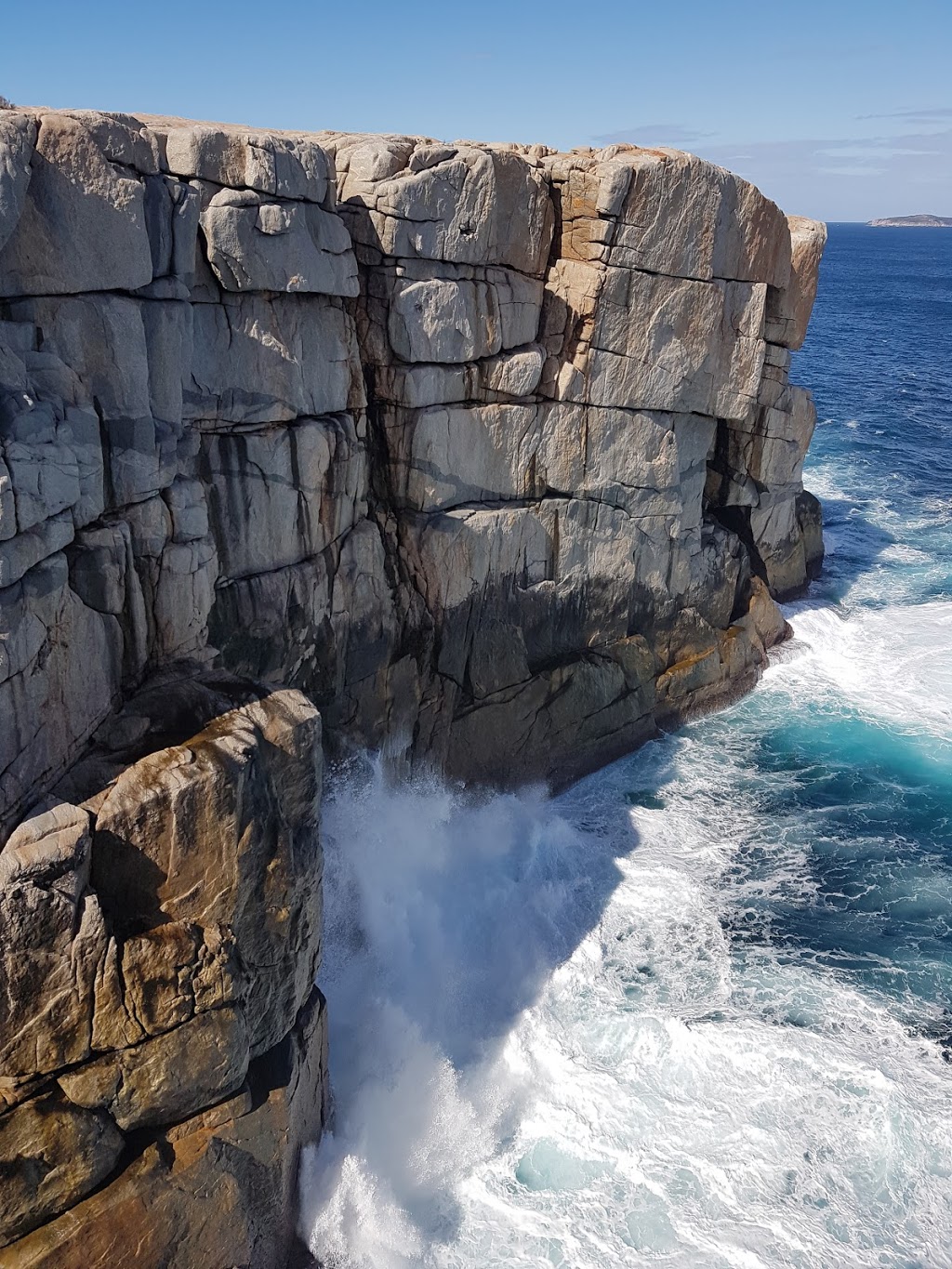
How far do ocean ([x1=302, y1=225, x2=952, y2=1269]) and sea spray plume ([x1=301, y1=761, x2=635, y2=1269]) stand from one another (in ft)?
0.19

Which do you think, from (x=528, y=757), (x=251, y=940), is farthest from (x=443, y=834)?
(x=251, y=940)

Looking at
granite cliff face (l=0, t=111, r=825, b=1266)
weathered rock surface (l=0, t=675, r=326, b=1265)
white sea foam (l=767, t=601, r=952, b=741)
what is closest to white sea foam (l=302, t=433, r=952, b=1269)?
granite cliff face (l=0, t=111, r=825, b=1266)

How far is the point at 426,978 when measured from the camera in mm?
23281

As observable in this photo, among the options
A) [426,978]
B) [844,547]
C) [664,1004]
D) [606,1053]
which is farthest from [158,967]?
[844,547]

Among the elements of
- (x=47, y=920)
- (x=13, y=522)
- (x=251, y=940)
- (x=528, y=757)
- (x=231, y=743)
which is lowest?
(x=528, y=757)

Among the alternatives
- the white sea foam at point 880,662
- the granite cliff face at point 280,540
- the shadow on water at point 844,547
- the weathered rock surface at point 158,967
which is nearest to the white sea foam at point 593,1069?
the granite cliff face at point 280,540

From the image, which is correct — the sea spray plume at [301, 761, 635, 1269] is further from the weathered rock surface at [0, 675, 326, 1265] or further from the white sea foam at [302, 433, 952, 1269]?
the weathered rock surface at [0, 675, 326, 1265]

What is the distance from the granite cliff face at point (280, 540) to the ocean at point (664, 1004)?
209cm

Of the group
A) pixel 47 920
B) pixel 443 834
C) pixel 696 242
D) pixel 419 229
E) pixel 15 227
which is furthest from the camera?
pixel 696 242

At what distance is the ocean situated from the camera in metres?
18.6

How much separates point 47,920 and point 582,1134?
36.4 feet

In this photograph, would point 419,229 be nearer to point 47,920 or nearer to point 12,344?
point 12,344

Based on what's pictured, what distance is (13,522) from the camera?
15719 millimetres

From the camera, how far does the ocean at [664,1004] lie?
60.9 ft
